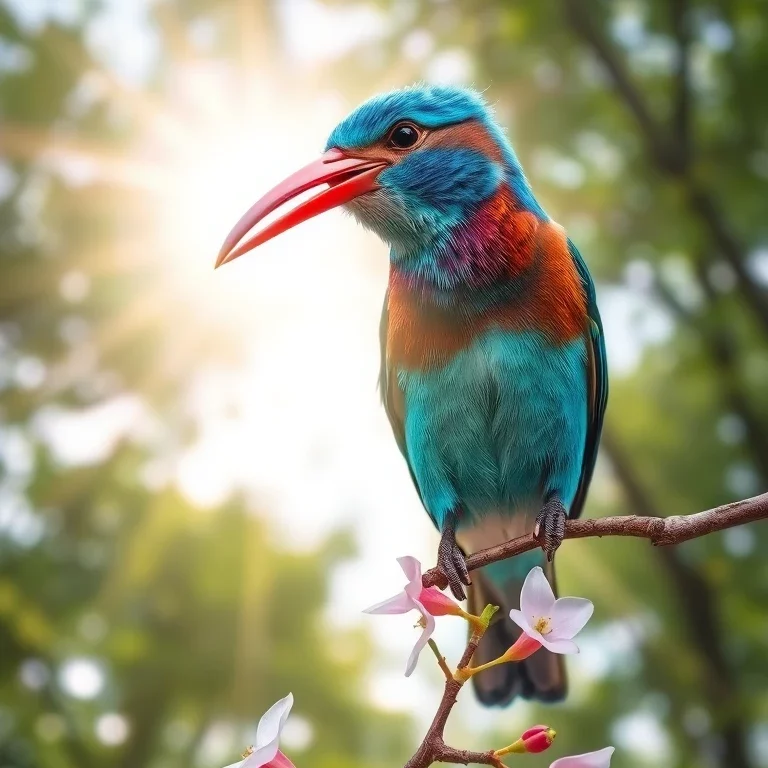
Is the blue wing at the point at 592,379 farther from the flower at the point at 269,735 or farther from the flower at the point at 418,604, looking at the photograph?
the flower at the point at 269,735

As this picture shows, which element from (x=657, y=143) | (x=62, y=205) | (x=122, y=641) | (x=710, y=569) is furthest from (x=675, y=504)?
(x=62, y=205)

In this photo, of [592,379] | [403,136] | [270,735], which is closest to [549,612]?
[270,735]

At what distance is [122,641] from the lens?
911 centimetres

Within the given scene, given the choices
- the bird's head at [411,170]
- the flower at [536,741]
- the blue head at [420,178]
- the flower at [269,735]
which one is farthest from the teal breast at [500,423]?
the flower at [269,735]

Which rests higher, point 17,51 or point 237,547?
point 17,51

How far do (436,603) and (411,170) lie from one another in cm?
185

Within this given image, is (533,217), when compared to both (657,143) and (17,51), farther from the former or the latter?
(17,51)

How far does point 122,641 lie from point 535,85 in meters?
7.36

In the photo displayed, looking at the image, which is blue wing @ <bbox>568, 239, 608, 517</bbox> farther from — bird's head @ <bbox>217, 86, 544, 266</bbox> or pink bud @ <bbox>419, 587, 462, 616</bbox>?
pink bud @ <bbox>419, 587, 462, 616</bbox>

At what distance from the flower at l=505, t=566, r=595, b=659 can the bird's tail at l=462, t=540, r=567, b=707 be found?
4.98 feet

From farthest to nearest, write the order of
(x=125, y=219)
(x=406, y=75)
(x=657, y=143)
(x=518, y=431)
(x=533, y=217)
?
1. (x=125, y=219)
2. (x=406, y=75)
3. (x=657, y=143)
4. (x=533, y=217)
5. (x=518, y=431)

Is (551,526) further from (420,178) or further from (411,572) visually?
(420,178)

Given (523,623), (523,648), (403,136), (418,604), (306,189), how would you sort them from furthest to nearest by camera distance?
(403,136), (306,189), (523,648), (418,604), (523,623)

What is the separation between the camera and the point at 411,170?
11.0ft
